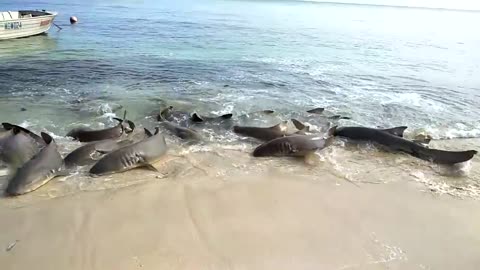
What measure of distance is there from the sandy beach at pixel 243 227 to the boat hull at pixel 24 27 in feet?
59.0

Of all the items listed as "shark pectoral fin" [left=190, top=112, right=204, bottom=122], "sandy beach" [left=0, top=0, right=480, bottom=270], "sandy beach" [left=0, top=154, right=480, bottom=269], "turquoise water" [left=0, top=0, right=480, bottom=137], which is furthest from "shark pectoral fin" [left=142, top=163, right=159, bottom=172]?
"turquoise water" [left=0, top=0, right=480, bottom=137]

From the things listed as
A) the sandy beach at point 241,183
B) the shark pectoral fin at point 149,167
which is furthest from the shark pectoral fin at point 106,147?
the shark pectoral fin at point 149,167

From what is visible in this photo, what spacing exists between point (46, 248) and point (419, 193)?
5.41 metres

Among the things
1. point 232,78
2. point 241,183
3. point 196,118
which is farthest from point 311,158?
point 232,78

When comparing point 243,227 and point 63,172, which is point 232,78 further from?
point 243,227

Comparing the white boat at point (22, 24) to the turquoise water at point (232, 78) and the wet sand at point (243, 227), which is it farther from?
the wet sand at point (243, 227)

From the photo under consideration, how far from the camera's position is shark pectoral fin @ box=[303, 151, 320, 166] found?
7484 mm

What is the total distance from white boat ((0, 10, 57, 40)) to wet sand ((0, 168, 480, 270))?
59.8 ft

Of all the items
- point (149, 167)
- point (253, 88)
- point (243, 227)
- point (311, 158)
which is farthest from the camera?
point (253, 88)

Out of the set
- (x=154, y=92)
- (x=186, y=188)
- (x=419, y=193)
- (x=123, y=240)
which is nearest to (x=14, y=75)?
(x=154, y=92)

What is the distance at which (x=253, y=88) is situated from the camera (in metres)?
13.7

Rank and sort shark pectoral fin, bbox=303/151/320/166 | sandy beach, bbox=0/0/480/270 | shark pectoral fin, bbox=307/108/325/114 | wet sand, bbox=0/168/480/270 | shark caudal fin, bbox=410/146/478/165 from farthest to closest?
shark pectoral fin, bbox=307/108/325/114 < shark pectoral fin, bbox=303/151/320/166 < shark caudal fin, bbox=410/146/478/165 < sandy beach, bbox=0/0/480/270 < wet sand, bbox=0/168/480/270

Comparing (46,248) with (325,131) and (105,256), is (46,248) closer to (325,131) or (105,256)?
(105,256)

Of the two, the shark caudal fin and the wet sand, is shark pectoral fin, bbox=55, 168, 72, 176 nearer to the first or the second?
the wet sand
